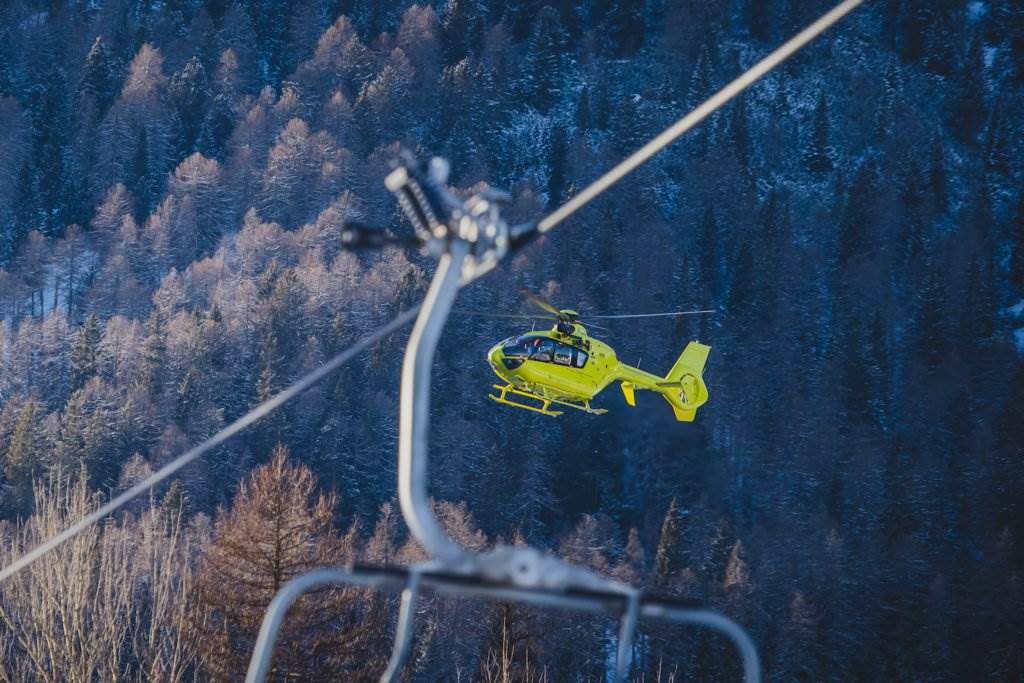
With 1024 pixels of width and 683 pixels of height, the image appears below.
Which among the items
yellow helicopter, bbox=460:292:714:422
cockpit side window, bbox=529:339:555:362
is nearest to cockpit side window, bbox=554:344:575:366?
yellow helicopter, bbox=460:292:714:422

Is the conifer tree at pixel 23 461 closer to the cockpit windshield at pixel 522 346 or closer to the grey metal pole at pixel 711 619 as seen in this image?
the cockpit windshield at pixel 522 346

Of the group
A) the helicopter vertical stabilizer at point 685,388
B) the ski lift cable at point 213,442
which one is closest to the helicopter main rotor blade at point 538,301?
the helicopter vertical stabilizer at point 685,388

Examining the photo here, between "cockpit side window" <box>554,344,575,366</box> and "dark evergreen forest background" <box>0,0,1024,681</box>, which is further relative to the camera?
"dark evergreen forest background" <box>0,0,1024,681</box>

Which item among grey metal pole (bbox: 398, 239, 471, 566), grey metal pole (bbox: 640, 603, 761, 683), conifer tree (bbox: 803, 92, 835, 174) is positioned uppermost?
conifer tree (bbox: 803, 92, 835, 174)

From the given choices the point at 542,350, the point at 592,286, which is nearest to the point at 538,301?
the point at 542,350

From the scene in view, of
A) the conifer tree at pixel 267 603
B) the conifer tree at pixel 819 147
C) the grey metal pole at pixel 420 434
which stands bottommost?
the conifer tree at pixel 267 603

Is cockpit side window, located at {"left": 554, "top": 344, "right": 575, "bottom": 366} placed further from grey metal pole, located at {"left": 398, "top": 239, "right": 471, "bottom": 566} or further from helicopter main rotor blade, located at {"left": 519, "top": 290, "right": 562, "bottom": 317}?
grey metal pole, located at {"left": 398, "top": 239, "right": 471, "bottom": 566}
